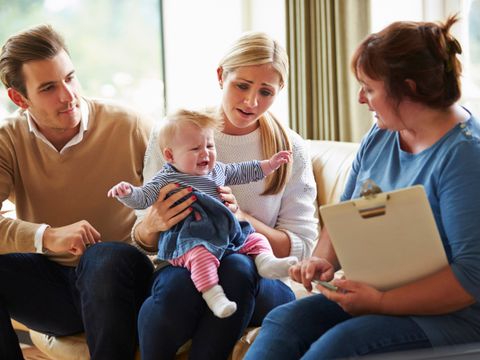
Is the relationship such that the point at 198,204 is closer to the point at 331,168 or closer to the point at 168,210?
the point at 168,210

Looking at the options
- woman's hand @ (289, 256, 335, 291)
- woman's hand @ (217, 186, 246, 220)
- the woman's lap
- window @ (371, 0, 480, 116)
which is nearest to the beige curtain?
window @ (371, 0, 480, 116)

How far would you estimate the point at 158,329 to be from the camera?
201 centimetres

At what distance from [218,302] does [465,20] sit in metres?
2.02

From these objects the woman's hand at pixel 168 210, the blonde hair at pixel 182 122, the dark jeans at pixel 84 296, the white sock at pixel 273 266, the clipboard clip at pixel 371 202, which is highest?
the blonde hair at pixel 182 122

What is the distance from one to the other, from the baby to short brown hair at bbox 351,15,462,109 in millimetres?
551

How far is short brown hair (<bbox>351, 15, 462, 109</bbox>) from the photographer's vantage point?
1.69 meters

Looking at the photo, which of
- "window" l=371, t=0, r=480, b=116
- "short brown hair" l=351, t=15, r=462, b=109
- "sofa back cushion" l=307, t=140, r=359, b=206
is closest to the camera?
"short brown hair" l=351, t=15, r=462, b=109

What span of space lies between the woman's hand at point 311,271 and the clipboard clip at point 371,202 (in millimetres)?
308

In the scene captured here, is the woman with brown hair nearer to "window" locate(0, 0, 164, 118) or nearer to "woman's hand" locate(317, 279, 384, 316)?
"woman's hand" locate(317, 279, 384, 316)

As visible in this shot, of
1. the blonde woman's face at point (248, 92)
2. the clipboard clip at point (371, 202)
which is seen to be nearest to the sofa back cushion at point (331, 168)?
the blonde woman's face at point (248, 92)

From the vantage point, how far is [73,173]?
2424 mm

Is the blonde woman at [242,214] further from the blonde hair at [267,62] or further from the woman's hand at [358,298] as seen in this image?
the woman's hand at [358,298]

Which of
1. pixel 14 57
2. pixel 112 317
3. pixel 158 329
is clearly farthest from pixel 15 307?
pixel 14 57

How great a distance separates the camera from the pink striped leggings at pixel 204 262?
6.50 ft
